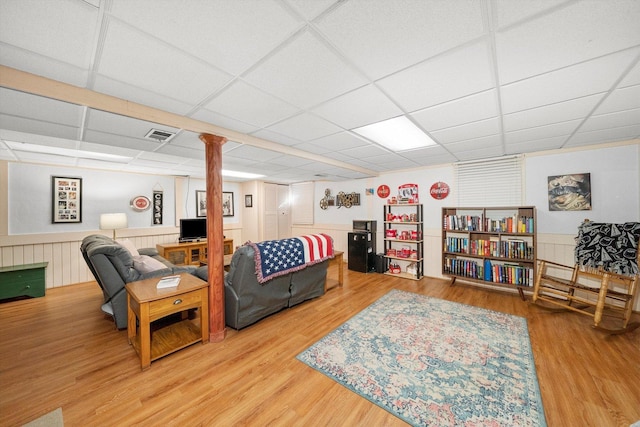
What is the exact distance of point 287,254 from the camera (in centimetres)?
307

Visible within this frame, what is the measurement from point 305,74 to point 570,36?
1.55 meters

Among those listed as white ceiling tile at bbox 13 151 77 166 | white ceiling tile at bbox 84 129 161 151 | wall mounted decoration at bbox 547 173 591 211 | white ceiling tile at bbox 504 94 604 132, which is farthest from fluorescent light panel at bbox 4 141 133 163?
wall mounted decoration at bbox 547 173 591 211

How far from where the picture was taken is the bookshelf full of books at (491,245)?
3.78 metres

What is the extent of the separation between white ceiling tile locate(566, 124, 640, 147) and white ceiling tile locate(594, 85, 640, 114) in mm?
848

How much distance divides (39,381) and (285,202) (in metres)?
5.94

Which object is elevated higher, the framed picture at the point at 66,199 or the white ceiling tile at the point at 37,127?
the white ceiling tile at the point at 37,127

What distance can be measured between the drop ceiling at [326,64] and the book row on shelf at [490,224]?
152 centimetres

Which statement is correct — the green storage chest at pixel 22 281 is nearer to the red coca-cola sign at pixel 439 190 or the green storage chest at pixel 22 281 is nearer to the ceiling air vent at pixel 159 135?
the ceiling air vent at pixel 159 135

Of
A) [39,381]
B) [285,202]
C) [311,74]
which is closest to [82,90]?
[311,74]

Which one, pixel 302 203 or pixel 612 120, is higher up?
pixel 612 120

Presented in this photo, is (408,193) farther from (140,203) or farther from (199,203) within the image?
(140,203)

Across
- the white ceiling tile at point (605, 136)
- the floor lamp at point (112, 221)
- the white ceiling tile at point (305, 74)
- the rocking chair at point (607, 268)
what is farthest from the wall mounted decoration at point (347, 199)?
the floor lamp at point (112, 221)

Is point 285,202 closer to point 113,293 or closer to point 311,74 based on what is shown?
point 113,293

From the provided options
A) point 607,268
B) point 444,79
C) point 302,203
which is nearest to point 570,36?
point 444,79
